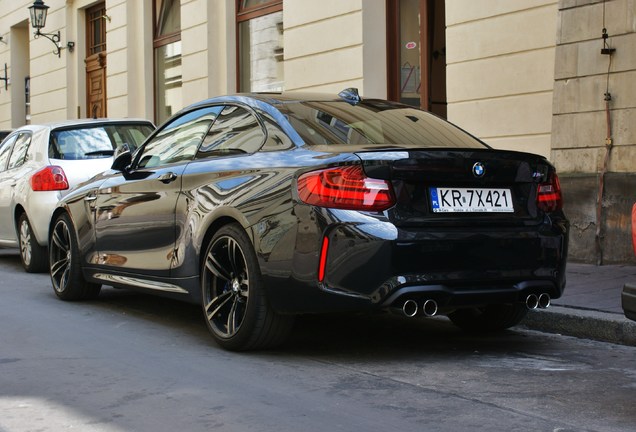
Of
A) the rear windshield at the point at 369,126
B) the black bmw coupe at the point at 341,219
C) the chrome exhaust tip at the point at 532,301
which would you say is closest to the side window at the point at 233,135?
the black bmw coupe at the point at 341,219

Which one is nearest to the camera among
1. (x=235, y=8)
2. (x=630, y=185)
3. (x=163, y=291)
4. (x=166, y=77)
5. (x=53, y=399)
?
(x=53, y=399)

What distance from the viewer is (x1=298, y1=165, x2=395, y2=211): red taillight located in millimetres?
5703

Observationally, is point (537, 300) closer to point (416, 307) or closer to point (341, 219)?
point (416, 307)

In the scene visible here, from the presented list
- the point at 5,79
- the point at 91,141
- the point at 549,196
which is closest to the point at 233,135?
the point at 549,196

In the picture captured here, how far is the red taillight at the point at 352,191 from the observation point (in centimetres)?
570

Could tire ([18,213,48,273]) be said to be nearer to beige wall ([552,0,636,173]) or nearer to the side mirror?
the side mirror

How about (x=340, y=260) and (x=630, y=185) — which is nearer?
(x=340, y=260)

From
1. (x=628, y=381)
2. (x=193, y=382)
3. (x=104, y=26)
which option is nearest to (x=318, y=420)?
(x=193, y=382)

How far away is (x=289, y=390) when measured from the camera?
5.33 metres

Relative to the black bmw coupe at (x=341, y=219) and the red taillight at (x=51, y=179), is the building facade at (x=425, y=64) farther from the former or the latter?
the red taillight at (x=51, y=179)

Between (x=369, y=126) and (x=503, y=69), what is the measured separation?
5336mm

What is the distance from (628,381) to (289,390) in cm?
175

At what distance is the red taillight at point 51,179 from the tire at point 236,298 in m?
4.63

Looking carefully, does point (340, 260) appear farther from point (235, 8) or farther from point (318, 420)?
point (235, 8)
